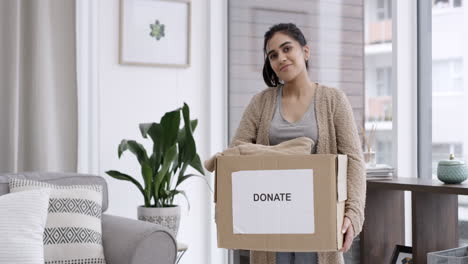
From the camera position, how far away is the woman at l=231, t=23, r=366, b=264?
170 cm

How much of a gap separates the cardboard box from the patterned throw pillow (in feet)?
3.55

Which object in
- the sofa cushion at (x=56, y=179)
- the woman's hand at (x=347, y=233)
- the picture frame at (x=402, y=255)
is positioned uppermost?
the sofa cushion at (x=56, y=179)

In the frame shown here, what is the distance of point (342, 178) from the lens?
5.30 feet

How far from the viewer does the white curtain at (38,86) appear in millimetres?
3199

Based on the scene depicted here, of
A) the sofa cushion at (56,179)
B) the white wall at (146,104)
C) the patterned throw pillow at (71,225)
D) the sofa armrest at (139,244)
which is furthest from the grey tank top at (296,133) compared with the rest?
the white wall at (146,104)

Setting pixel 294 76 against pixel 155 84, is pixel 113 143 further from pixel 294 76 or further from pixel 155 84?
pixel 294 76

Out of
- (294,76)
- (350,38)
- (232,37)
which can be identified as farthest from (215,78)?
(294,76)

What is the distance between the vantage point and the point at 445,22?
2674mm

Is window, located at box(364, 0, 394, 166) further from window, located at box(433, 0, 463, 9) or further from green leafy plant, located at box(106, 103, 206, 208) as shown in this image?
green leafy plant, located at box(106, 103, 206, 208)

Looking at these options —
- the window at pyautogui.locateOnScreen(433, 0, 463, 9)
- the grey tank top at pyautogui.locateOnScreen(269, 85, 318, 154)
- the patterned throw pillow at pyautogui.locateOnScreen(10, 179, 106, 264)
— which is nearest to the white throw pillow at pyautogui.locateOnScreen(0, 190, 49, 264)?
the patterned throw pillow at pyautogui.locateOnScreen(10, 179, 106, 264)

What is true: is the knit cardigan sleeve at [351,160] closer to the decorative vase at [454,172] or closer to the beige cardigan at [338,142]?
the beige cardigan at [338,142]

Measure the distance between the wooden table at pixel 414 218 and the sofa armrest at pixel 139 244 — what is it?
835mm

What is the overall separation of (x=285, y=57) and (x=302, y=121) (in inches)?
7.6

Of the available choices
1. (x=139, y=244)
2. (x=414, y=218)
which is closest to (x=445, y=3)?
(x=414, y=218)
